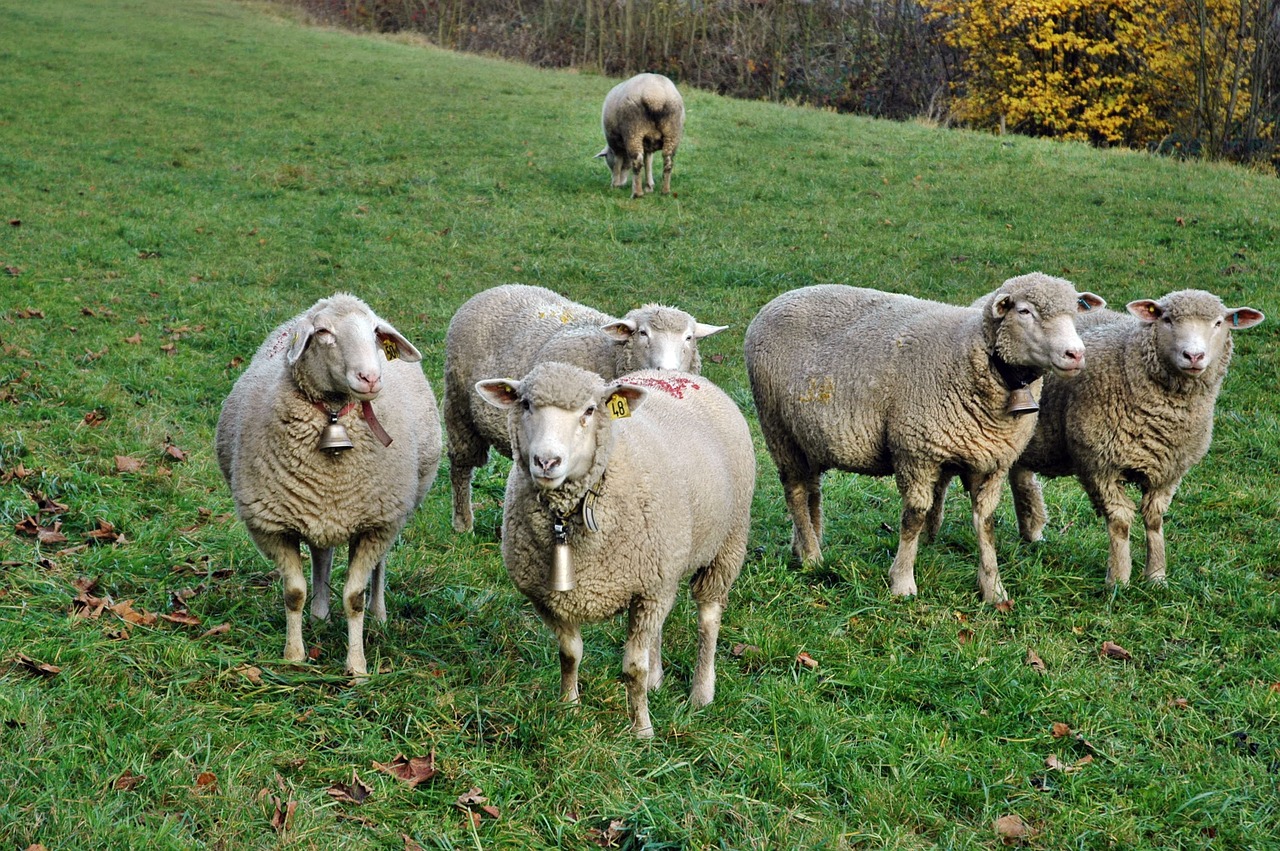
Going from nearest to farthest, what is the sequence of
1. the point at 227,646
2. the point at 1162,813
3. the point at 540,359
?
the point at 1162,813, the point at 227,646, the point at 540,359

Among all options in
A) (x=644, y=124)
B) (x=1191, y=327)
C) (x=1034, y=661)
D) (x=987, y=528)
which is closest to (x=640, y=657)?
(x=1034, y=661)

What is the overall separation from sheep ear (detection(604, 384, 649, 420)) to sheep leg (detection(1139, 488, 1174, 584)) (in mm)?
3579

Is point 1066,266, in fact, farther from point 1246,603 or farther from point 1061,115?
point 1061,115

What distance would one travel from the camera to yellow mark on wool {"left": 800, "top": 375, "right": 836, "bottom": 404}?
639 centimetres

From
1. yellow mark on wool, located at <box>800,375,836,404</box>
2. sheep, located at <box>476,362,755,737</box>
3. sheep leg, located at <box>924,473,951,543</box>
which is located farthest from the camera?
sheep leg, located at <box>924,473,951,543</box>

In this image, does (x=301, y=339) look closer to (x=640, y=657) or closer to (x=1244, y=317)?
(x=640, y=657)

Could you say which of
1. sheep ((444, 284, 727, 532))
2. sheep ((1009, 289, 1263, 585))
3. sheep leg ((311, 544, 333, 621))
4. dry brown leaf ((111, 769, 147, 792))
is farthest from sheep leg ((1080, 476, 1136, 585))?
dry brown leaf ((111, 769, 147, 792))

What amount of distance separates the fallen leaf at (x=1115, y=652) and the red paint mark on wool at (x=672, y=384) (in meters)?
2.40

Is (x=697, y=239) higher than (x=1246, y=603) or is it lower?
higher

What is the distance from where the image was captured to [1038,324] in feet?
18.6

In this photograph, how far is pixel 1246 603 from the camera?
583cm

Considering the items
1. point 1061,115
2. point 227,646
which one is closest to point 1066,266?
point 227,646

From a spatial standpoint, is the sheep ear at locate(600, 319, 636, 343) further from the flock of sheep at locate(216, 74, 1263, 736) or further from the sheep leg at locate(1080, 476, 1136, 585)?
the sheep leg at locate(1080, 476, 1136, 585)

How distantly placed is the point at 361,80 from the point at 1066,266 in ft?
55.7
